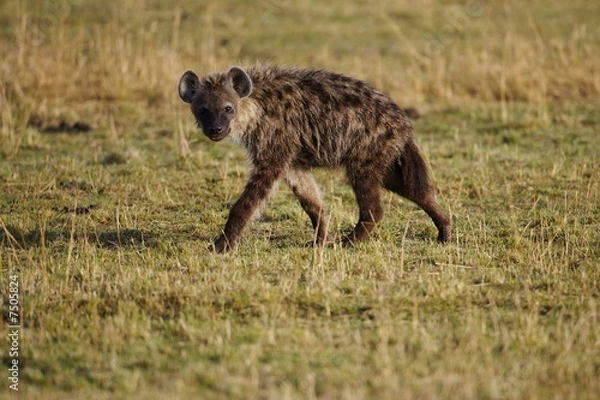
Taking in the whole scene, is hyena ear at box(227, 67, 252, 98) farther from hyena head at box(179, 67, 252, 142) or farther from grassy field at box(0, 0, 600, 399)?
grassy field at box(0, 0, 600, 399)

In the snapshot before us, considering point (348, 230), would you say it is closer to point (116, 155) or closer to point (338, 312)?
point (338, 312)

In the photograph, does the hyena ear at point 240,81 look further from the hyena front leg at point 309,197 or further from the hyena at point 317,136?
Result: the hyena front leg at point 309,197

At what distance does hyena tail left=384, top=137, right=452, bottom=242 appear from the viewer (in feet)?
26.2

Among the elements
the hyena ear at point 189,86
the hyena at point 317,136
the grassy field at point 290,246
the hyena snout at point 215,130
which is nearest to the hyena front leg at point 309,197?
the hyena at point 317,136

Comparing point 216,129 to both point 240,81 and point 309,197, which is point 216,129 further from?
point 309,197

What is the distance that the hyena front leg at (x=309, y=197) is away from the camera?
27.0 ft

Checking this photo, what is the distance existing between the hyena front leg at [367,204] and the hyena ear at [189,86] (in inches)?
59.0

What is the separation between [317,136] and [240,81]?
2.44ft

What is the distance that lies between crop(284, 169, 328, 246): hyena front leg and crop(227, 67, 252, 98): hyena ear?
727mm

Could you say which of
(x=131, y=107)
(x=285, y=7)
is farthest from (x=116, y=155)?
(x=285, y=7)

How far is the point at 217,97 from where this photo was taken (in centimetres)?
806

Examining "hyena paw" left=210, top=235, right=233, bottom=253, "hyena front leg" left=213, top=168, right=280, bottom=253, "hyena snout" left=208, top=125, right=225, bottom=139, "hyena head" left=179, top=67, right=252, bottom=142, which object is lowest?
"hyena paw" left=210, top=235, right=233, bottom=253

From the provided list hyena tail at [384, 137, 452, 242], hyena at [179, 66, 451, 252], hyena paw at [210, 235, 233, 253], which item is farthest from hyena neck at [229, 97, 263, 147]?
hyena tail at [384, 137, 452, 242]

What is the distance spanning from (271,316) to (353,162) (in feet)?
7.08
